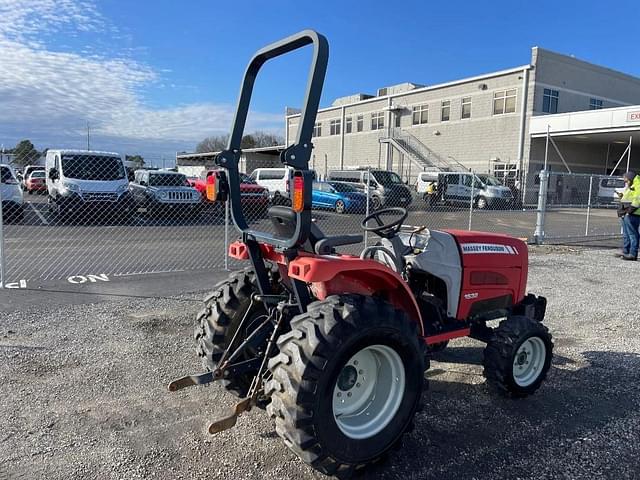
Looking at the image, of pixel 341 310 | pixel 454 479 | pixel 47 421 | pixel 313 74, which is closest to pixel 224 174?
pixel 313 74

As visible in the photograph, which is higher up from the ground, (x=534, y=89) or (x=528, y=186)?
(x=534, y=89)

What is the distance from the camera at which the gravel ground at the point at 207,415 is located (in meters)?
2.80

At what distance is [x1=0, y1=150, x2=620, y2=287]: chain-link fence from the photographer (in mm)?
8539

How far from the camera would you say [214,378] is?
302 centimetres

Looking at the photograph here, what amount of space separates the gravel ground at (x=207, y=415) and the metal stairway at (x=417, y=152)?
33.8 m

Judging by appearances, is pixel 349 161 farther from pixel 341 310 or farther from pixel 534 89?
pixel 341 310

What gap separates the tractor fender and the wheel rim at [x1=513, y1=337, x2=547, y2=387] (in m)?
1.03

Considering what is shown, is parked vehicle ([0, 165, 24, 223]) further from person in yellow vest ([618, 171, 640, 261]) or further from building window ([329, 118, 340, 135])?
building window ([329, 118, 340, 135])

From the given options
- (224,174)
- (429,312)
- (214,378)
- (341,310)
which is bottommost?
(214,378)

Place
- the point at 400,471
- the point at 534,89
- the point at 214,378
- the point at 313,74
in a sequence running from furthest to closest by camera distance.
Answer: the point at 534,89 < the point at 214,378 < the point at 400,471 < the point at 313,74

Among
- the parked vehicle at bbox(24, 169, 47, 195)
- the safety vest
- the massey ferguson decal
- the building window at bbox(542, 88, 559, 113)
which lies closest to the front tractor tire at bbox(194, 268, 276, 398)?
the massey ferguson decal

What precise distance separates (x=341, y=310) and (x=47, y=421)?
7.03 ft

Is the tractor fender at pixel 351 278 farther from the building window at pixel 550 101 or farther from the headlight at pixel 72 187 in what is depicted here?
the building window at pixel 550 101

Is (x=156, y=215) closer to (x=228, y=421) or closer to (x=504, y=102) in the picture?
(x=228, y=421)
